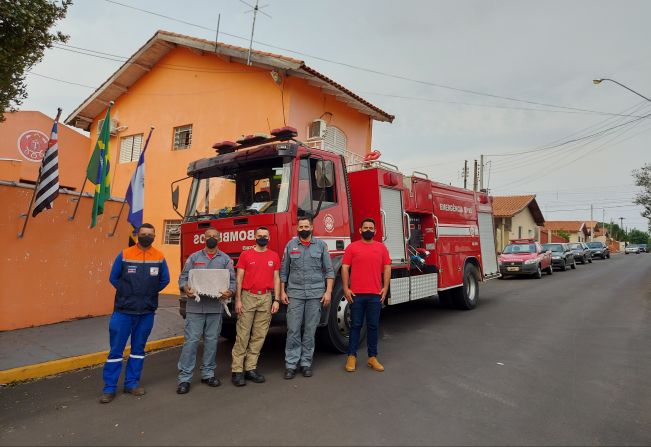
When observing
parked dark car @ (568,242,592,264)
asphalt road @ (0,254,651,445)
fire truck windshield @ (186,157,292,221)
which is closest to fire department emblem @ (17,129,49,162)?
fire truck windshield @ (186,157,292,221)

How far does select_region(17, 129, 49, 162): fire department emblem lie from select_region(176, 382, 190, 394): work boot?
40.0 ft

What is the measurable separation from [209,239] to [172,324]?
3821 mm

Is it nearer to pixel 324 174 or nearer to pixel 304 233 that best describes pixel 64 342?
pixel 304 233

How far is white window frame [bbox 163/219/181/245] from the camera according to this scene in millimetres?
13117

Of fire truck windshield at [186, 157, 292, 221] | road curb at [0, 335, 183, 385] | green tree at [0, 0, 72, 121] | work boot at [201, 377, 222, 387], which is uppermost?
green tree at [0, 0, 72, 121]

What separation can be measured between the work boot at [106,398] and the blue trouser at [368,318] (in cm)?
265

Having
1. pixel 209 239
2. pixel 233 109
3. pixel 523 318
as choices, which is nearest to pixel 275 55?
pixel 233 109

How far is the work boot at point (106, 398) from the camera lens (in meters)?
4.20

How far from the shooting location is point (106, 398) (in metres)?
4.21

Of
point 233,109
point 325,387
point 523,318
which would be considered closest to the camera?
point 325,387

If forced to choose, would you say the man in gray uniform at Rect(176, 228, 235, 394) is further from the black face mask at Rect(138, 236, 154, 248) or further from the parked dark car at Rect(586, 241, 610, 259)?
the parked dark car at Rect(586, 241, 610, 259)

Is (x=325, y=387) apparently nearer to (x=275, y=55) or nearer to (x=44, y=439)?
(x=44, y=439)

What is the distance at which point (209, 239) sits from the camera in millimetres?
4758

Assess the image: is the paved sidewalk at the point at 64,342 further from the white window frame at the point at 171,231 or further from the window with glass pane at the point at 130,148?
the window with glass pane at the point at 130,148
